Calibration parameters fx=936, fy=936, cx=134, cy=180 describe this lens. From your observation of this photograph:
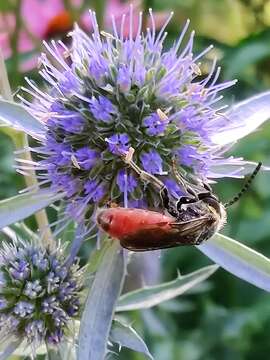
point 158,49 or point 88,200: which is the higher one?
point 158,49

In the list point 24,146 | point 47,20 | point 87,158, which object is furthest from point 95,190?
point 47,20

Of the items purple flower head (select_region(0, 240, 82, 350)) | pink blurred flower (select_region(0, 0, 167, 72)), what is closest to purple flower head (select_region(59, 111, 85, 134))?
purple flower head (select_region(0, 240, 82, 350))

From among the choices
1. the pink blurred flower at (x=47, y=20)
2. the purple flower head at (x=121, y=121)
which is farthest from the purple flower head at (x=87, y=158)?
the pink blurred flower at (x=47, y=20)

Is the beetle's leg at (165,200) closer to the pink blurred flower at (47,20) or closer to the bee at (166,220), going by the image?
the bee at (166,220)

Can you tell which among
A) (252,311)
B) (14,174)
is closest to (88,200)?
(14,174)

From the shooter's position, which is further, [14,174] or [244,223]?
[244,223]

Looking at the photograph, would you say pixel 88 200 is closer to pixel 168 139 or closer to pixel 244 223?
pixel 168 139

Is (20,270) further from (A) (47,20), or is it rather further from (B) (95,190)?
(A) (47,20)
